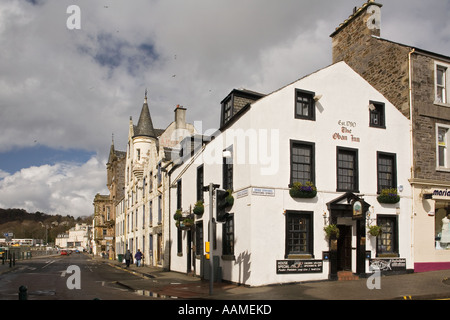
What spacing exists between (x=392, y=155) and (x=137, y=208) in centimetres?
2828

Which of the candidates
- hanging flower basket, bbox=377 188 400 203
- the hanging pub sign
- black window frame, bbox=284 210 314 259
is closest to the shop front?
hanging flower basket, bbox=377 188 400 203

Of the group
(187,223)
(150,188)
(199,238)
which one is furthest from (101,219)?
(199,238)

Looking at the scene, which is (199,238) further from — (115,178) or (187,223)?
(115,178)

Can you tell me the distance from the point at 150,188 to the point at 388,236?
71.2 feet

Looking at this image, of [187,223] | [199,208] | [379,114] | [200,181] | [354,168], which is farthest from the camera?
[200,181]

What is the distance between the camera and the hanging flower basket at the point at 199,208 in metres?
21.7

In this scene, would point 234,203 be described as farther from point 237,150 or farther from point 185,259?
point 185,259

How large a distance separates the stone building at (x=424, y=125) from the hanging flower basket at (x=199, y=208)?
31.3 ft

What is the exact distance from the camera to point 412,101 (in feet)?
65.1

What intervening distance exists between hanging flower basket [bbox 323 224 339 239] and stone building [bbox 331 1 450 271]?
4.47m

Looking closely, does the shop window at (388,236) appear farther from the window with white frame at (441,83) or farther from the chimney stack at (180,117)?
the chimney stack at (180,117)

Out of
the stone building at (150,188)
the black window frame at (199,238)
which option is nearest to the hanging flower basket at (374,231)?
the black window frame at (199,238)

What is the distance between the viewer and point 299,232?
17156 mm
